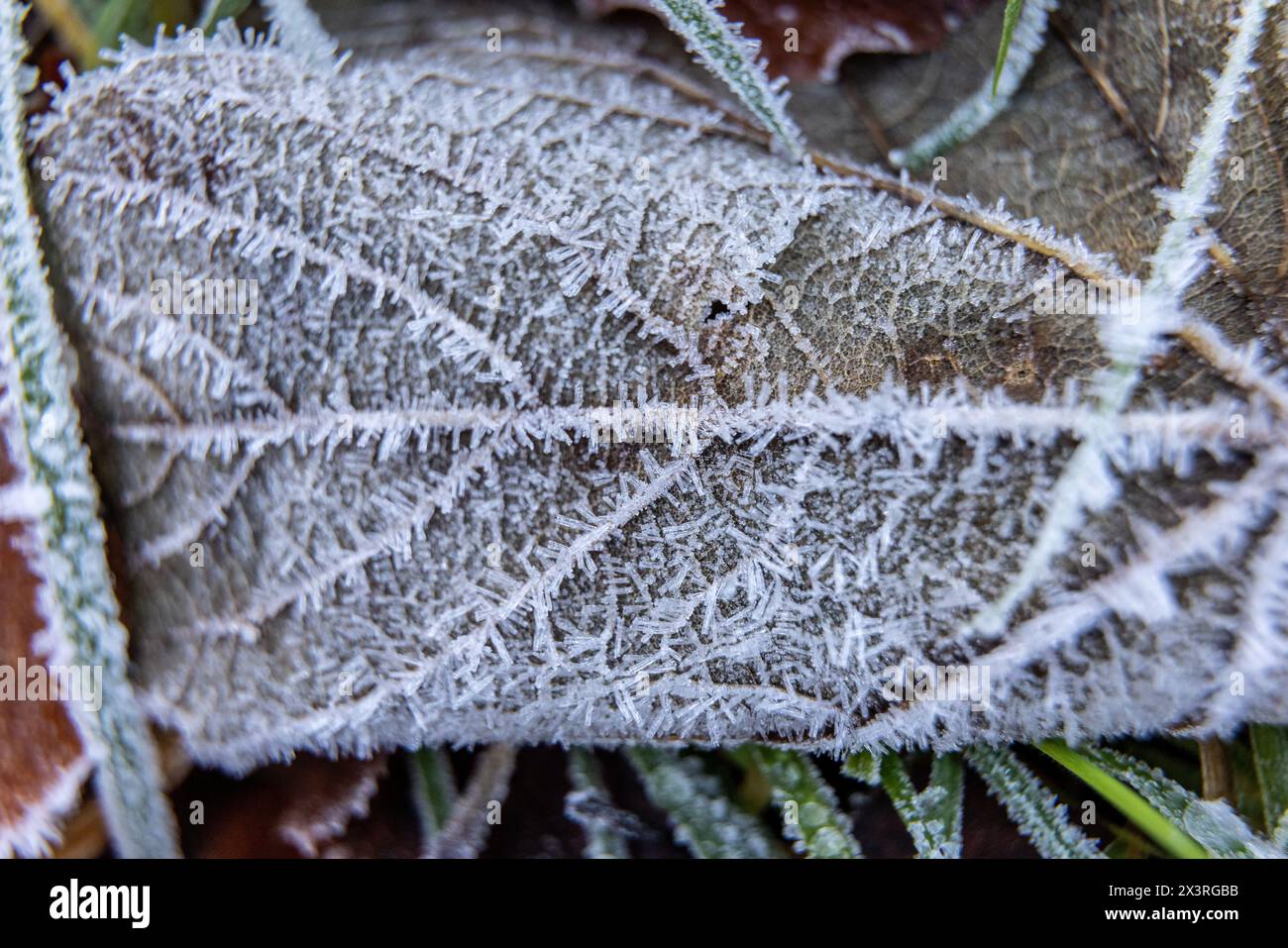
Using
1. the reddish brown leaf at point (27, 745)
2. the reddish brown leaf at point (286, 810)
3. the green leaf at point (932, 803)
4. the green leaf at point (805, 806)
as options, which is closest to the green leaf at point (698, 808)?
the green leaf at point (805, 806)

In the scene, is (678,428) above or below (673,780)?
above

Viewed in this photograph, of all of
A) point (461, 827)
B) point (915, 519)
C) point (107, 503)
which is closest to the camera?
point (915, 519)

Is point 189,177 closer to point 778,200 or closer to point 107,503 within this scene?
point 107,503

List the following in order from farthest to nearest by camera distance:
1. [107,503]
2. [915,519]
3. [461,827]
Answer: [461,827], [107,503], [915,519]

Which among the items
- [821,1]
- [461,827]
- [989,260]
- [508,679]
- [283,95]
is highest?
[821,1]

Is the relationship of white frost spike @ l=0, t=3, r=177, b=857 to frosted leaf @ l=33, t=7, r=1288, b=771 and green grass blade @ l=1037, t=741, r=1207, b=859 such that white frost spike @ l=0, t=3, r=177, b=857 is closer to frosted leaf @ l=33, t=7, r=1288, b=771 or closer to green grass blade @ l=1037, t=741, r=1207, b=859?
frosted leaf @ l=33, t=7, r=1288, b=771

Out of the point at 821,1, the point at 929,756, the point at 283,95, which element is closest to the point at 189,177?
the point at 283,95

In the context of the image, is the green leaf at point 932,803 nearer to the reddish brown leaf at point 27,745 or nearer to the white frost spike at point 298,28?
the reddish brown leaf at point 27,745

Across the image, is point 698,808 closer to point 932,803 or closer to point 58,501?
point 932,803
